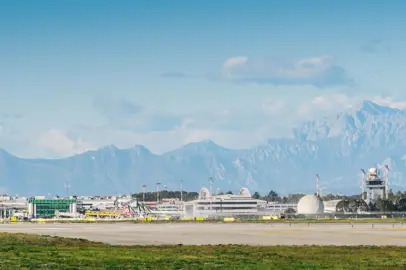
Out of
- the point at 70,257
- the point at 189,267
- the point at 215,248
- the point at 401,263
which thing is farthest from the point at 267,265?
the point at 215,248

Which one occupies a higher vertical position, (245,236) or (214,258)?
(245,236)

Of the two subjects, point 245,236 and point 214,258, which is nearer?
point 214,258

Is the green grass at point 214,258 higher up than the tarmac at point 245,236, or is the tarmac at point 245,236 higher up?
the tarmac at point 245,236

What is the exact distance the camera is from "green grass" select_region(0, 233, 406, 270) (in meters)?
49.8

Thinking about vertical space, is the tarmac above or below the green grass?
above

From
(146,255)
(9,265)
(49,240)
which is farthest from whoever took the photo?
(49,240)

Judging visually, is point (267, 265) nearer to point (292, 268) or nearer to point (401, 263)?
point (292, 268)

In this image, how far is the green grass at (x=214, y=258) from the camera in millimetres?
49750

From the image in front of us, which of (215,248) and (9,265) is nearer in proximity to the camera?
(9,265)

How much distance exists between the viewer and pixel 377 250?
2709 inches

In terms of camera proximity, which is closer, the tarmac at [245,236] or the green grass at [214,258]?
the green grass at [214,258]

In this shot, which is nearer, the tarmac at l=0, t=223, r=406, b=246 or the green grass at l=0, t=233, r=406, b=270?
the green grass at l=0, t=233, r=406, b=270

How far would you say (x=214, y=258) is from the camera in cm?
5759

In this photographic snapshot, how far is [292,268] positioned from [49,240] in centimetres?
3725
